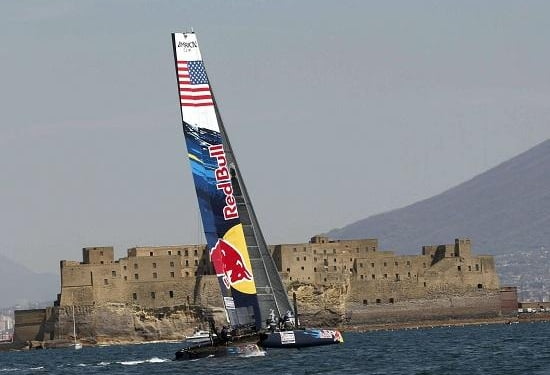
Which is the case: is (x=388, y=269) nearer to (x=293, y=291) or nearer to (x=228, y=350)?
(x=293, y=291)

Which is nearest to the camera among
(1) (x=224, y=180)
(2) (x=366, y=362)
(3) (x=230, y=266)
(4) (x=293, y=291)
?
(1) (x=224, y=180)

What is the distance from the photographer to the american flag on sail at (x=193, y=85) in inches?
2687

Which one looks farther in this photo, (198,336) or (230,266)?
(198,336)

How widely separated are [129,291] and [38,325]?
892 centimetres

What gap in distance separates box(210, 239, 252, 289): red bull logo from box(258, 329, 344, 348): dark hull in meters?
3.11

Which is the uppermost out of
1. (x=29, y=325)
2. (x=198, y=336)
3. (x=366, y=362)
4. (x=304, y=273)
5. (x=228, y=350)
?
(x=304, y=273)

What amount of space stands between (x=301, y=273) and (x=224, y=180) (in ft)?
222

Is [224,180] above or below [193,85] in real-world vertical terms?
below

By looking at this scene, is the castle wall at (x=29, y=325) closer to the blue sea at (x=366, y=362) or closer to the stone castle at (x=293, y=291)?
the stone castle at (x=293, y=291)

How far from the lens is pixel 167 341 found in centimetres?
13275

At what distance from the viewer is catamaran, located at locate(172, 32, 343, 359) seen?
68.4 m

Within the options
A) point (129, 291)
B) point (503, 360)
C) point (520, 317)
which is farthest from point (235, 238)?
point (520, 317)

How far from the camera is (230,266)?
229 feet

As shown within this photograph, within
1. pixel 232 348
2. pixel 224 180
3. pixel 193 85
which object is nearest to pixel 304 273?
pixel 224 180
